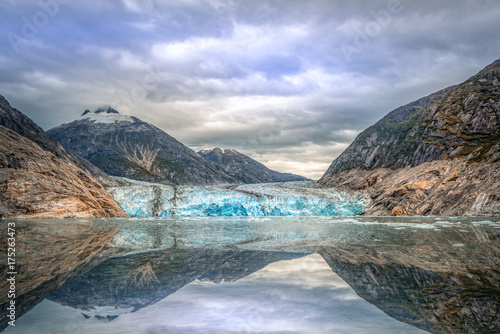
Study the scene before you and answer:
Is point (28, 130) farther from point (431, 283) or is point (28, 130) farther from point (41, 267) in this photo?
point (431, 283)

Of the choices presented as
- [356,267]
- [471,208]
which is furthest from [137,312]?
[471,208]

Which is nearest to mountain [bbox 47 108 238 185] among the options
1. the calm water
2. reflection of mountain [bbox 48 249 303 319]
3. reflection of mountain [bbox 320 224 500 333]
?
reflection of mountain [bbox 48 249 303 319]

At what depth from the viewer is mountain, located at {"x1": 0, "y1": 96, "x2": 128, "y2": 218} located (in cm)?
2602

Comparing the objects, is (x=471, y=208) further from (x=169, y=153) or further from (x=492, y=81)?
(x=169, y=153)

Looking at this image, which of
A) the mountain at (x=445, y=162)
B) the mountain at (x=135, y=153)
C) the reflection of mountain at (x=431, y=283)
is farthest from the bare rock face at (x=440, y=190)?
the mountain at (x=135, y=153)

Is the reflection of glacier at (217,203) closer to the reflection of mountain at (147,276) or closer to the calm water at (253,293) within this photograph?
the reflection of mountain at (147,276)

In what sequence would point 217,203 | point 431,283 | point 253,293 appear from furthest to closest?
point 217,203
point 431,283
point 253,293

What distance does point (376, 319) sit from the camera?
3930 mm

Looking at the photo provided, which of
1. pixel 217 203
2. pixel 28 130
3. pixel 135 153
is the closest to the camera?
pixel 217 203

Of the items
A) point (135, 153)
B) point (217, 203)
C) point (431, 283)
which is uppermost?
point (135, 153)

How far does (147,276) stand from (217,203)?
40.8 metres

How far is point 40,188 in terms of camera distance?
28062mm

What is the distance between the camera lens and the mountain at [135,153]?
510 feet

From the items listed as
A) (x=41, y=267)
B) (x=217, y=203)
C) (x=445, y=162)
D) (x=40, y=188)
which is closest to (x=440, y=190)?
(x=445, y=162)
